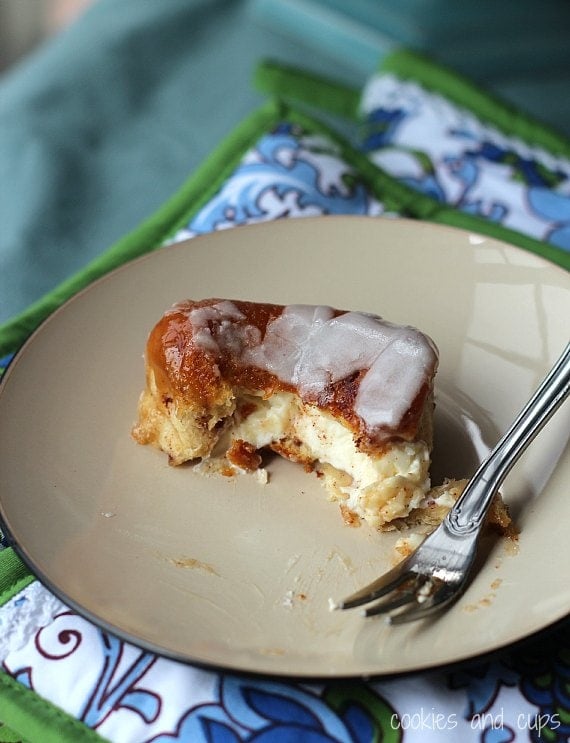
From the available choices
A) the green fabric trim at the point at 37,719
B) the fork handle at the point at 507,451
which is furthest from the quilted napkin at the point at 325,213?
the fork handle at the point at 507,451

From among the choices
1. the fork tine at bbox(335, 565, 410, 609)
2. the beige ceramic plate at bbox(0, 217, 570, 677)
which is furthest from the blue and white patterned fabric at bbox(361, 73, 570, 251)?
the fork tine at bbox(335, 565, 410, 609)

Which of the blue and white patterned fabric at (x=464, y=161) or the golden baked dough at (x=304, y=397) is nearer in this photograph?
the golden baked dough at (x=304, y=397)

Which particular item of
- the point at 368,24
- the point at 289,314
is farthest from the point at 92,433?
the point at 368,24

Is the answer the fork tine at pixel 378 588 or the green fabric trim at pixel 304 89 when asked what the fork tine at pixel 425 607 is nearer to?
the fork tine at pixel 378 588

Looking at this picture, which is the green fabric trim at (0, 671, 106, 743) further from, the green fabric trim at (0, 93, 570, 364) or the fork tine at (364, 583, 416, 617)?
the green fabric trim at (0, 93, 570, 364)

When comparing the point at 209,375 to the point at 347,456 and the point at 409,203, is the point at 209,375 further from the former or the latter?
the point at 409,203

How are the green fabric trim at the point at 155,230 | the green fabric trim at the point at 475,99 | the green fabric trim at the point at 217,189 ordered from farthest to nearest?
the green fabric trim at the point at 475,99 → the green fabric trim at the point at 217,189 → the green fabric trim at the point at 155,230

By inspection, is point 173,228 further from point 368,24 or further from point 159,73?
point 368,24
